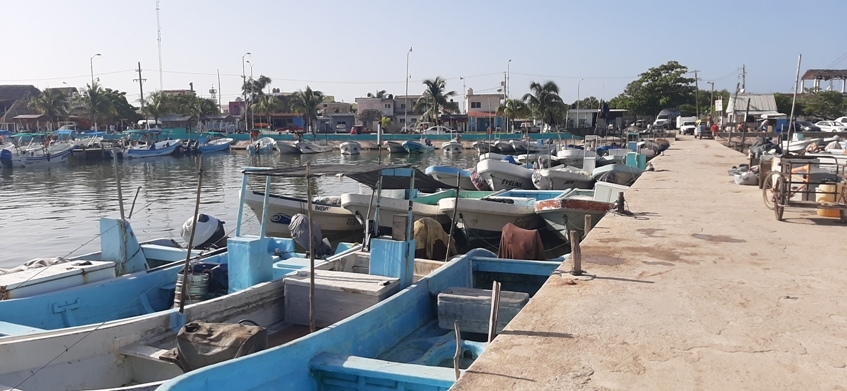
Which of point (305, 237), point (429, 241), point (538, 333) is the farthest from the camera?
point (429, 241)

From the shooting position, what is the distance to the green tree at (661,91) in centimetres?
7081

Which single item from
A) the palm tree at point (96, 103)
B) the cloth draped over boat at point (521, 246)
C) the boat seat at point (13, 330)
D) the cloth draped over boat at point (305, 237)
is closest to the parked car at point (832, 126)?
the cloth draped over boat at point (521, 246)

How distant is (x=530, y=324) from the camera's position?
5.56 m

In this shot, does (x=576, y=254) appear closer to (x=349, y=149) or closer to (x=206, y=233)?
(x=206, y=233)

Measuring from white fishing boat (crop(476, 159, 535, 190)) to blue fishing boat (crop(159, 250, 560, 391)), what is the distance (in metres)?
13.0

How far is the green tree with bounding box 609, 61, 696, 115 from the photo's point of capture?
70812 mm

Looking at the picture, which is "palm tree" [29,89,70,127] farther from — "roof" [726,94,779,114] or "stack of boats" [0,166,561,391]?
"stack of boats" [0,166,561,391]

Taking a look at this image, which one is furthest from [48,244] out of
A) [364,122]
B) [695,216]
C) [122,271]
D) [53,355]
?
[364,122]

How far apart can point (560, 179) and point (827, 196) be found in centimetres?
1258

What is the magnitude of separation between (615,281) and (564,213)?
26.4ft

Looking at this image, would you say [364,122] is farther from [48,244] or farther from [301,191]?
[48,244]

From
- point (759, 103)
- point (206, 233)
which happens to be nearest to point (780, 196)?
point (206, 233)

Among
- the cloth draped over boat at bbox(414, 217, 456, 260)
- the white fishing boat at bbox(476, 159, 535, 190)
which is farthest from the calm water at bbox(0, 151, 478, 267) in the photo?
the white fishing boat at bbox(476, 159, 535, 190)

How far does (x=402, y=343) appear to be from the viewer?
728cm
